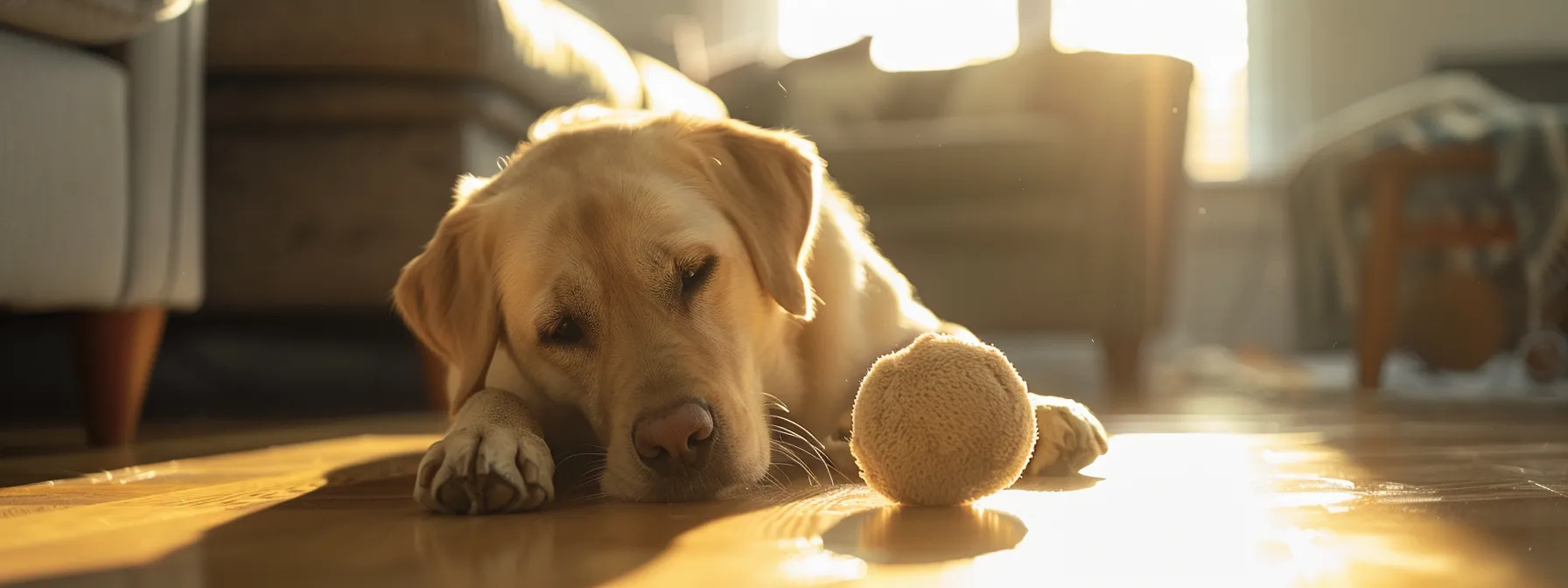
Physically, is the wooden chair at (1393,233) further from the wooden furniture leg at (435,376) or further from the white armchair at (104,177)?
the white armchair at (104,177)

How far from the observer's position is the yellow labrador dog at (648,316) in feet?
4.58

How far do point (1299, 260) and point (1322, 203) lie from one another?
48 centimetres

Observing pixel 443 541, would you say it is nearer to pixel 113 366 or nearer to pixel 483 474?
pixel 483 474

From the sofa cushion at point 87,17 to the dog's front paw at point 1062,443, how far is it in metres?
1.72

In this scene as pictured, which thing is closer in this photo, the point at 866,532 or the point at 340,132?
the point at 866,532

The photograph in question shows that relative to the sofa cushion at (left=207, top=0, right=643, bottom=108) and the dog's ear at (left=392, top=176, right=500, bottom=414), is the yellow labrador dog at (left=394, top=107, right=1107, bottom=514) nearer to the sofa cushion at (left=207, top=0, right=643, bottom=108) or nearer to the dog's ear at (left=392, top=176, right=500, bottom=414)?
the dog's ear at (left=392, top=176, right=500, bottom=414)

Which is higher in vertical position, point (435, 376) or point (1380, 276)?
point (1380, 276)

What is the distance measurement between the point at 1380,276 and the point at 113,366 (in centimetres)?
364

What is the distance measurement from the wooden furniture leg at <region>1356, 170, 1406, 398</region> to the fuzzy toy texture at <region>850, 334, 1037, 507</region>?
113 inches

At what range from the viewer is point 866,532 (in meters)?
1.15

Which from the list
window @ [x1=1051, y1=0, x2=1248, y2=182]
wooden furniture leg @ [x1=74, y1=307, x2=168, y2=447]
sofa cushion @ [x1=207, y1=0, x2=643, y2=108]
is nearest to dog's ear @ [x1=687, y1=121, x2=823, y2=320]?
sofa cushion @ [x1=207, y1=0, x2=643, y2=108]

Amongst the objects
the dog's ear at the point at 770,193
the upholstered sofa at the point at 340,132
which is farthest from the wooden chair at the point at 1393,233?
Result: the upholstered sofa at the point at 340,132

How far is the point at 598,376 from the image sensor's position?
1.54 meters

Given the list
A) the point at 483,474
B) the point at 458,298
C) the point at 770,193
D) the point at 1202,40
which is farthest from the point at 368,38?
the point at 1202,40
